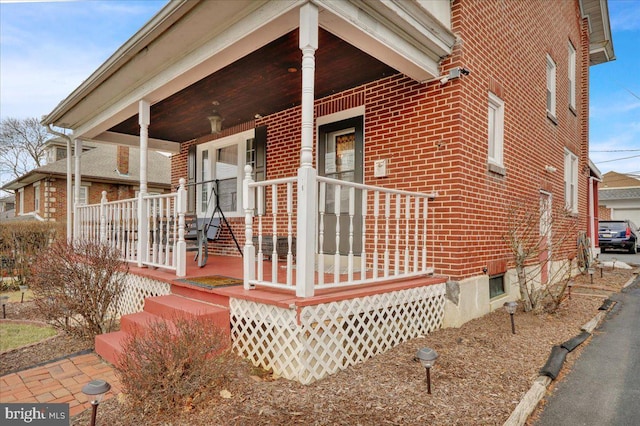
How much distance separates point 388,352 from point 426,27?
137 inches

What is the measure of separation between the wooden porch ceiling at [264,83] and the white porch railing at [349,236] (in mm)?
1475

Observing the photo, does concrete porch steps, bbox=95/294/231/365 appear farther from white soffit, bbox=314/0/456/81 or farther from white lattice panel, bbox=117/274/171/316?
white soffit, bbox=314/0/456/81

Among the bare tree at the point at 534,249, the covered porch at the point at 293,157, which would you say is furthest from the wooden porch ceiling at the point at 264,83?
the bare tree at the point at 534,249

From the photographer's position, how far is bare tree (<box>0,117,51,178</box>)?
80.4 feet

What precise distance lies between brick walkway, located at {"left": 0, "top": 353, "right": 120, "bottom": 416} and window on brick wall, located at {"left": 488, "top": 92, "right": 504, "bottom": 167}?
539cm

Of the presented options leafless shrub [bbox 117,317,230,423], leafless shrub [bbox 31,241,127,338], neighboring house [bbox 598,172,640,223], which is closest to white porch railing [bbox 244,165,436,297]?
leafless shrub [bbox 117,317,230,423]

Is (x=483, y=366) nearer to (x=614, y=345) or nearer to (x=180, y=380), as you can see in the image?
(x=614, y=345)

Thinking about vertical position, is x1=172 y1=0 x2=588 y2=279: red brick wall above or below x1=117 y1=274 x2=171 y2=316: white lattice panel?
above

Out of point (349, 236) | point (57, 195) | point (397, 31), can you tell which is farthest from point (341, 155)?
point (57, 195)

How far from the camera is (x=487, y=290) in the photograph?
5129 millimetres

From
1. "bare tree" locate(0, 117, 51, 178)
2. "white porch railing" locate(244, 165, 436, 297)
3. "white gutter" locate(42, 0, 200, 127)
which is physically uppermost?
"bare tree" locate(0, 117, 51, 178)

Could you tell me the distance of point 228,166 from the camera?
26.5 feet

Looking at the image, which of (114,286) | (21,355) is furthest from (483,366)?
(21,355)

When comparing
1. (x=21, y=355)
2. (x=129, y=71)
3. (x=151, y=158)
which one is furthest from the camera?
(x=151, y=158)
